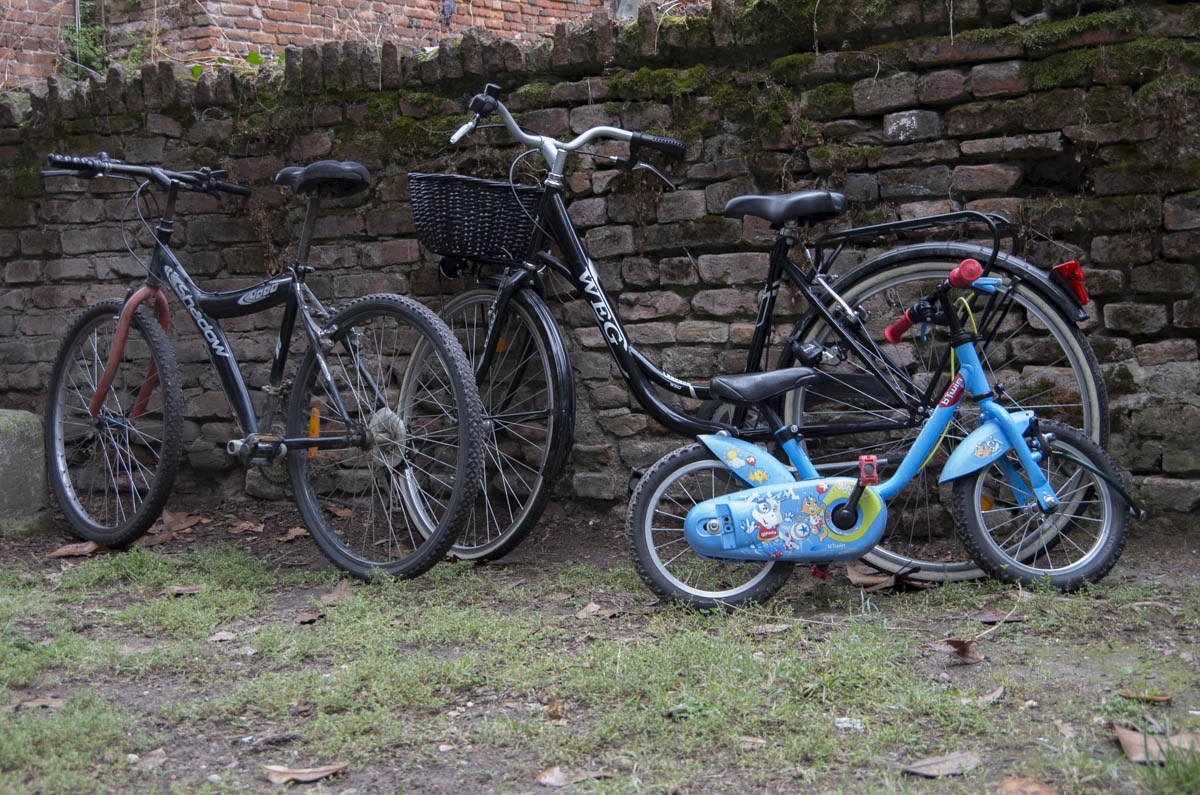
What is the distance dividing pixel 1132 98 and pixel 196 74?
381 cm

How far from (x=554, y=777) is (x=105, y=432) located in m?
3.11

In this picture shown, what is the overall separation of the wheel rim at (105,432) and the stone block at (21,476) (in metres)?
0.11

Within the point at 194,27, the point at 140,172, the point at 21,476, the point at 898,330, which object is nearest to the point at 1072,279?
the point at 898,330

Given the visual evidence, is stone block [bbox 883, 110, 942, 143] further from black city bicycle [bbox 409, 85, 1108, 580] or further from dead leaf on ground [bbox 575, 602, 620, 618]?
dead leaf on ground [bbox 575, 602, 620, 618]

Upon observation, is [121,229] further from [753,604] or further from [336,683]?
[753,604]

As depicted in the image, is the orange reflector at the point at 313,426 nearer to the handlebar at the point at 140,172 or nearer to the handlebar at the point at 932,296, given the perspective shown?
the handlebar at the point at 140,172

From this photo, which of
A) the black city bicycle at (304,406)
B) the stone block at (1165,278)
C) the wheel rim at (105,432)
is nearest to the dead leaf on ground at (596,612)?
the black city bicycle at (304,406)

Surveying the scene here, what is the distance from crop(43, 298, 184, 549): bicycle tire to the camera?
158 inches

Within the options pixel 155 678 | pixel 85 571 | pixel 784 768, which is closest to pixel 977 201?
pixel 784 768

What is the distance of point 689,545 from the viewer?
3176 millimetres

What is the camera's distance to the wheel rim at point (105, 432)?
4297 mm

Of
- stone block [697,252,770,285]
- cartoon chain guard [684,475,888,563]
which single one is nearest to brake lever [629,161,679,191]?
stone block [697,252,770,285]

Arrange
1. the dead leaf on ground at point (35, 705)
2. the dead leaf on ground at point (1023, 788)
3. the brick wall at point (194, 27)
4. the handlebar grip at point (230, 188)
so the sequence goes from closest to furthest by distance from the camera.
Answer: the dead leaf on ground at point (1023, 788) → the dead leaf on ground at point (35, 705) → the handlebar grip at point (230, 188) → the brick wall at point (194, 27)

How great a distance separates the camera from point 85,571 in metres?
3.65
